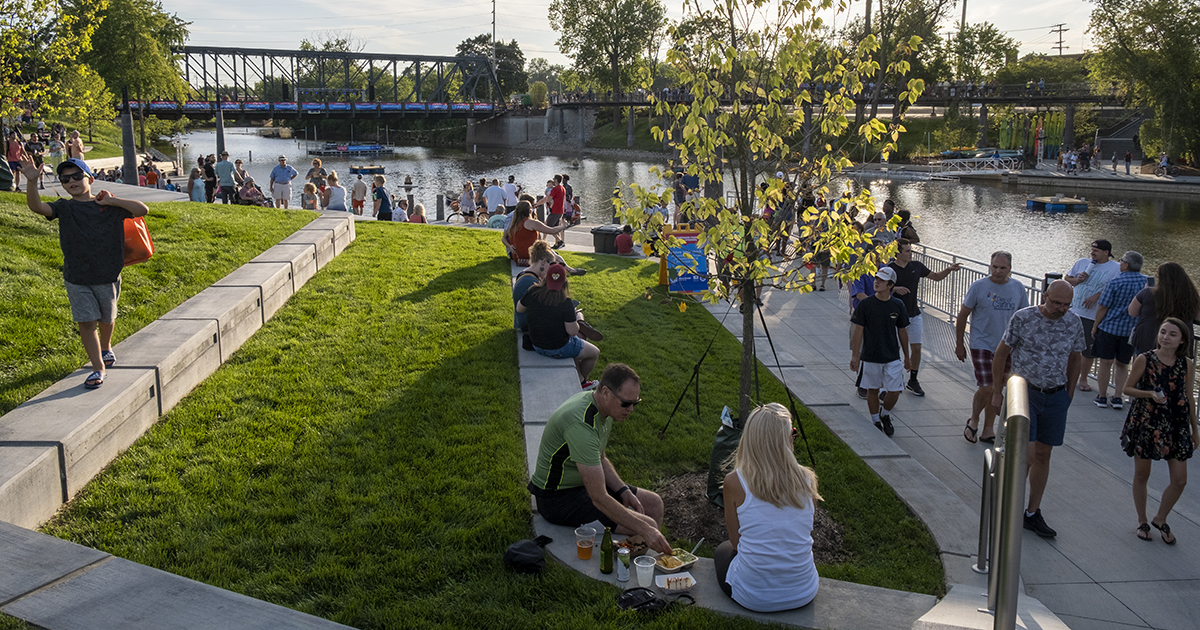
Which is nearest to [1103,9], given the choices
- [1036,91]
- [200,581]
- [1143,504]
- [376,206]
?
[1036,91]

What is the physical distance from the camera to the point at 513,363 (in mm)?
8703

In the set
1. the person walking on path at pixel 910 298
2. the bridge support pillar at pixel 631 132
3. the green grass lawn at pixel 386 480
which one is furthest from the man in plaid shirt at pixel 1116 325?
the bridge support pillar at pixel 631 132

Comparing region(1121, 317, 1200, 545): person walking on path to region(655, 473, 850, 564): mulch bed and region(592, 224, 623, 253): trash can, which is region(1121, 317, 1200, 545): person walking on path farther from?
region(592, 224, 623, 253): trash can

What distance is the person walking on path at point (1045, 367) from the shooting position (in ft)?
21.1

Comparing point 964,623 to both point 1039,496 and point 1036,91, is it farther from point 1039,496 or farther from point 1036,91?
point 1036,91

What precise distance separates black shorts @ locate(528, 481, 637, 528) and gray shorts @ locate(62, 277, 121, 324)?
3.69m

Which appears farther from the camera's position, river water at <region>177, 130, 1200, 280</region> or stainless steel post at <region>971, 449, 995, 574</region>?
river water at <region>177, 130, 1200, 280</region>

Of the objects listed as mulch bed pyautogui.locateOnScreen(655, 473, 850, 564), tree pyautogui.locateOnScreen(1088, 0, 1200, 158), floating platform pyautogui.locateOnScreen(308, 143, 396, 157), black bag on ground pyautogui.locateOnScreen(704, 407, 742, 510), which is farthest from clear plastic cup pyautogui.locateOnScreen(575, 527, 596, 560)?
floating platform pyautogui.locateOnScreen(308, 143, 396, 157)

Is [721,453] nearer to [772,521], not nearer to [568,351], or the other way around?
[772,521]

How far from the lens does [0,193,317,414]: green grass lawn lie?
6594mm

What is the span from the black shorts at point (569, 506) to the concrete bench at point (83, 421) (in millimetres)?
2922

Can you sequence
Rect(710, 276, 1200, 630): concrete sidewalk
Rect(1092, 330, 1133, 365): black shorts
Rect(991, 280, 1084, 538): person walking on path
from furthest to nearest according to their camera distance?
Rect(1092, 330, 1133, 365): black shorts < Rect(991, 280, 1084, 538): person walking on path < Rect(710, 276, 1200, 630): concrete sidewalk

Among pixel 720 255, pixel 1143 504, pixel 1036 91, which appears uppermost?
pixel 1036 91

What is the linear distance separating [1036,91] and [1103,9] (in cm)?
1548
